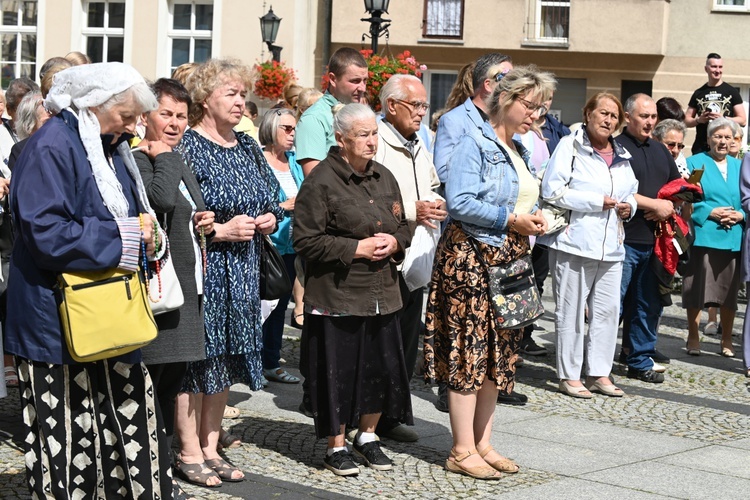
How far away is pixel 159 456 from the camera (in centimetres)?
488

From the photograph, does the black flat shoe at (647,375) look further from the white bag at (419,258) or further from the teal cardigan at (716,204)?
the white bag at (419,258)

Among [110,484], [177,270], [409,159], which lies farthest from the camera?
[409,159]

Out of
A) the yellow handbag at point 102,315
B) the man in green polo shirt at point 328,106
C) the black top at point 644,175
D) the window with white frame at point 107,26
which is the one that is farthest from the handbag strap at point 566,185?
the window with white frame at point 107,26

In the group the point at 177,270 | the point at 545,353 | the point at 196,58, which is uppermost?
the point at 196,58

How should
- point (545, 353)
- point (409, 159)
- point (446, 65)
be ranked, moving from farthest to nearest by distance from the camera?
point (446, 65) → point (545, 353) → point (409, 159)

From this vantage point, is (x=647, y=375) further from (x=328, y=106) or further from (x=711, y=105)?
(x=711, y=105)

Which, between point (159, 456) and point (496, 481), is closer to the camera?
point (159, 456)

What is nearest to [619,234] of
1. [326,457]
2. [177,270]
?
[326,457]

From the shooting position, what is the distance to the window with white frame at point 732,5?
27188 mm

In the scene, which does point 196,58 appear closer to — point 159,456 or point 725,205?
point 725,205

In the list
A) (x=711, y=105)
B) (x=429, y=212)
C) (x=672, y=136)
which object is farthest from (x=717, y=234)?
(x=429, y=212)

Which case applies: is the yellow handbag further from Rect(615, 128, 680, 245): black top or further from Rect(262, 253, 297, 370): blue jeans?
Rect(615, 128, 680, 245): black top

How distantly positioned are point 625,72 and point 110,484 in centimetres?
2507

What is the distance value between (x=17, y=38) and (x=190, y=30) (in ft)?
13.3
